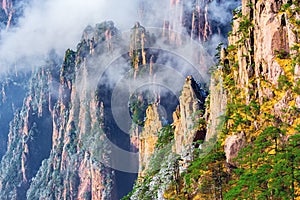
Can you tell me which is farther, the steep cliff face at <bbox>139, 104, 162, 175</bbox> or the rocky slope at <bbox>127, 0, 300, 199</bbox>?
the steep cliff face at <bbox>139, 104, 162, 175</bbox>

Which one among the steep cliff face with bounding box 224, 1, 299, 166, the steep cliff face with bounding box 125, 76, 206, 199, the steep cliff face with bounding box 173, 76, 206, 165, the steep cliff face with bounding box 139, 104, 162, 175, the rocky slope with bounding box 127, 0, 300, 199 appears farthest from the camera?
the steep cliff face with bounding box 139, 104, 162, 175

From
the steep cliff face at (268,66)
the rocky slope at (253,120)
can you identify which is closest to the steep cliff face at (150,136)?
the rocky slope at (253,120)

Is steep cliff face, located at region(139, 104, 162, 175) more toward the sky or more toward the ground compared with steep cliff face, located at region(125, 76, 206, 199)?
more toward the sky

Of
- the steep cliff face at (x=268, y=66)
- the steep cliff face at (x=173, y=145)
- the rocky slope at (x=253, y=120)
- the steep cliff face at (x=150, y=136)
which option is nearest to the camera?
the rocky slope at (x=253, y=120)

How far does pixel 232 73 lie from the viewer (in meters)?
83.8

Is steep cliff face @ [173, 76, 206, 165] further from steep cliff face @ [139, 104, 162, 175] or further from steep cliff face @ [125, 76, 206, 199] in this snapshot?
steep cliff face @ [139, 104, 162, 175]

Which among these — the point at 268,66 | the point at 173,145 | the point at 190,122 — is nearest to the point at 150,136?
the point at 173,145

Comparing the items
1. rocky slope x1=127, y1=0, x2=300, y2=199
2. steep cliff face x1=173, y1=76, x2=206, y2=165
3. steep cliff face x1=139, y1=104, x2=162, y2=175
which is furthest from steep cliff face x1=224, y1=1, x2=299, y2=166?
steep cliff face x1=139, y1=104, x2=162, y2=175

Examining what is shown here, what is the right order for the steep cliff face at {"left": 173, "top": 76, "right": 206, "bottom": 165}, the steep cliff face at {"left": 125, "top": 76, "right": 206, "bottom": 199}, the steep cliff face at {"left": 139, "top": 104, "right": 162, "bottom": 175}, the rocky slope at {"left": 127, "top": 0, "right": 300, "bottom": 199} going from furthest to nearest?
the steep cliff face at {"left": 139, "top": 104, "right": 162, "bottom": 175} < the steep cliff face at {"left": 173, "top": 76, "right": 206, "bottom": 165} < the steep cliff face at {"left": 125, "top": 76, "right": 206, "bottom": 199} < the rocky slope at {"left": 127, "top": 0, "right": 300, "bottom": 199}

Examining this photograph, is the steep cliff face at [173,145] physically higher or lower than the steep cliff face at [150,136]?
lower

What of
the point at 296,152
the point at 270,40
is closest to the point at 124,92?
the point at 270,40

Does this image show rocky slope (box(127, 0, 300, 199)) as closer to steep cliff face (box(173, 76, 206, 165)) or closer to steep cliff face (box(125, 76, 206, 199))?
steep cliff face (box(125, 76, 206, 199))

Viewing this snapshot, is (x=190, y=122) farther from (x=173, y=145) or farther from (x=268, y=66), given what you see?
(x=268, y=66)

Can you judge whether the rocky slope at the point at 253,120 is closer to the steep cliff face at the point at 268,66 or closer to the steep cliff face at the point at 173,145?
the steep cliff face at the point at 268,66
